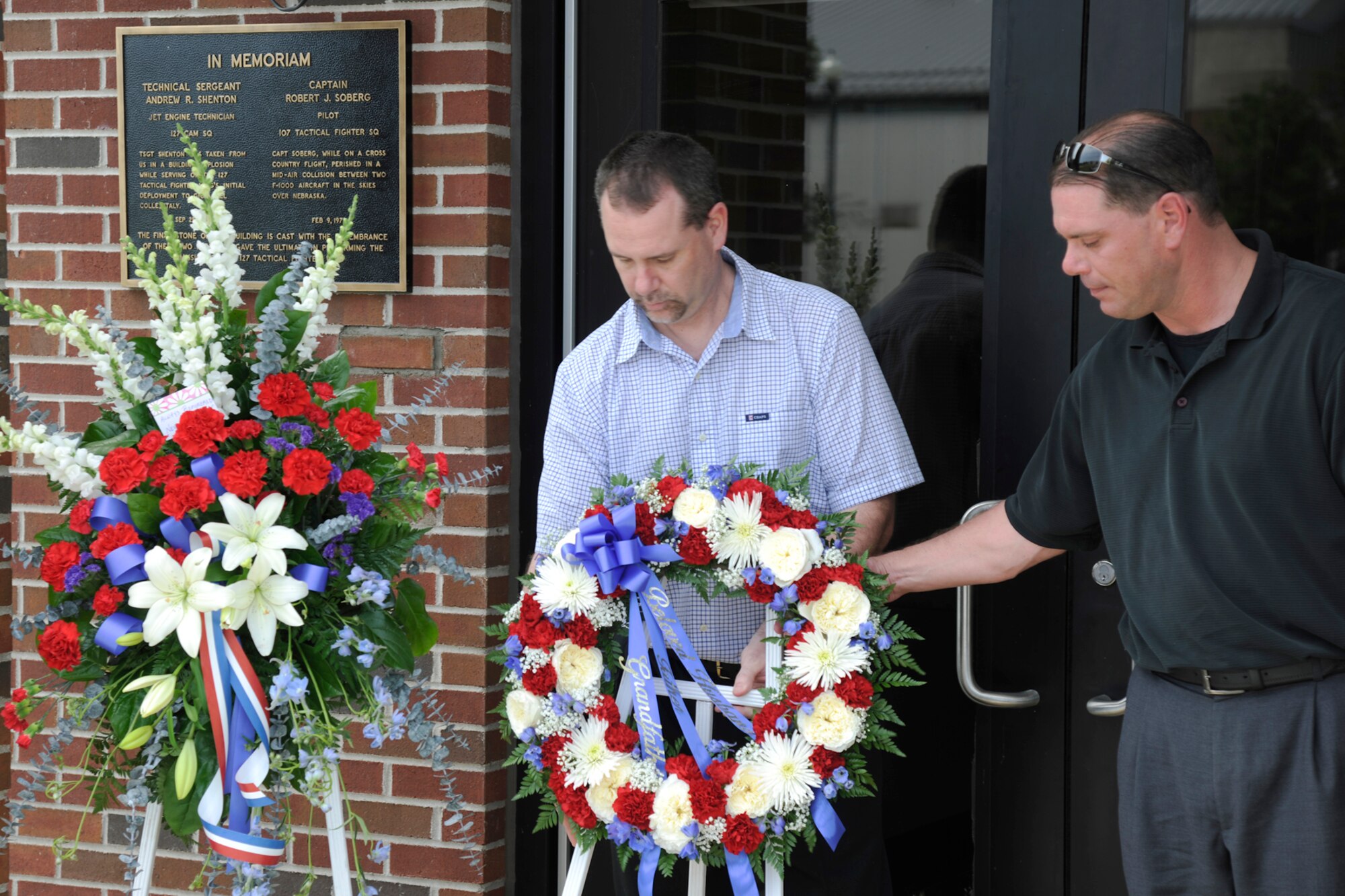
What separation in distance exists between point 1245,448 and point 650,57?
1.75 meters

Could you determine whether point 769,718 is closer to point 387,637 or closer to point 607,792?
point 607,792

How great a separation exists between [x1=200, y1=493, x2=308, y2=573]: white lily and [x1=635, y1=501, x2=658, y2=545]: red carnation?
59 centimetres

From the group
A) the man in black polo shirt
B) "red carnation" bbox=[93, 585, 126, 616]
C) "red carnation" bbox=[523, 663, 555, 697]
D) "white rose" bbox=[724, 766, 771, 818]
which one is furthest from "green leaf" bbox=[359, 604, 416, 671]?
the man in black polo shirt

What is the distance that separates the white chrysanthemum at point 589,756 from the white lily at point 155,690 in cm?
66

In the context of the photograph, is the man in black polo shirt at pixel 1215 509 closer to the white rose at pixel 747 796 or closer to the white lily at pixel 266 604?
the white rose at pixel 747 796

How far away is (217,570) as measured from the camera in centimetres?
201

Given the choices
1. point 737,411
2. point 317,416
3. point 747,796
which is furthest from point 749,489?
point 317,416

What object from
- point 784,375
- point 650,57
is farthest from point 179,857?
point 650,57

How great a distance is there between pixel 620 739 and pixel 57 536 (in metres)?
0.97

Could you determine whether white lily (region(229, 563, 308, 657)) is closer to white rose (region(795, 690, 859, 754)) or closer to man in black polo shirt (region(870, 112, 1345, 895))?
white rose (region(795, 690, 859, 754))

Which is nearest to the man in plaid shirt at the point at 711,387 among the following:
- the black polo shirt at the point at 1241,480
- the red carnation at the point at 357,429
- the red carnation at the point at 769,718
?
the red carnation at the point at 769,718

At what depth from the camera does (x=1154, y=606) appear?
2219 mm

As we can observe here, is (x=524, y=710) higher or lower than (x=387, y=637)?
lower

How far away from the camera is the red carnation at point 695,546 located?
90.0 inches
